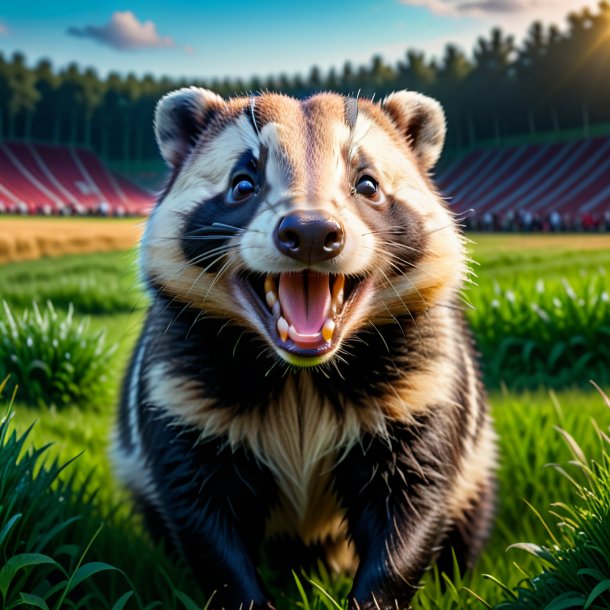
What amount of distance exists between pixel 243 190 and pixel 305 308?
1.42 ft

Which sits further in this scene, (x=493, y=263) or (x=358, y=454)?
(x=493, y=263)

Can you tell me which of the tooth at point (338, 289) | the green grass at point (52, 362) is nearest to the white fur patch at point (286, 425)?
the tooth at point (338, 289)

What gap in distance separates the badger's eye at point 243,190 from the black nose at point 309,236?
13.8 inches

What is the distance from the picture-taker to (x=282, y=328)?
1882mm

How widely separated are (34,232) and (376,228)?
342 inches

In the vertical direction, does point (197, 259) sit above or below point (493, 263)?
above

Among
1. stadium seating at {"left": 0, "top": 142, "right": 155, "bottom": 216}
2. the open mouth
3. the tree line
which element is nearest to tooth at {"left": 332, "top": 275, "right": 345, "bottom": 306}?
the open mouth

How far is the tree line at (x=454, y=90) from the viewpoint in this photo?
24109mm

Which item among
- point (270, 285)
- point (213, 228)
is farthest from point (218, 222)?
point (270, 285)

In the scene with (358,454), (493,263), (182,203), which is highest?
(182,203)

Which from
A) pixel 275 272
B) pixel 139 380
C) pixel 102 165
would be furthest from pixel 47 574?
pixel 102 165

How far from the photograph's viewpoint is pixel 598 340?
5363 mm

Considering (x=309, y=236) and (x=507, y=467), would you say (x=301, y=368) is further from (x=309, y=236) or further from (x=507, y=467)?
(x=507, y=467)

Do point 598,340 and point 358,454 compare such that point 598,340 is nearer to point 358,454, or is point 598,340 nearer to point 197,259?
point 358,454
